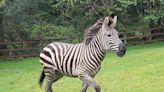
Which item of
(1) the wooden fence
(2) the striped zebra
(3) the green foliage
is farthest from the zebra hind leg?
(3) the green foliage

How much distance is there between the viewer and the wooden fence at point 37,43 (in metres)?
25.4

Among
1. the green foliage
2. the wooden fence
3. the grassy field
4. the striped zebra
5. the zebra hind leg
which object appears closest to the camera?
the striped zebra

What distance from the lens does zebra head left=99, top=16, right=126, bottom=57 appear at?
27.8 feet

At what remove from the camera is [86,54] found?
9078 mm

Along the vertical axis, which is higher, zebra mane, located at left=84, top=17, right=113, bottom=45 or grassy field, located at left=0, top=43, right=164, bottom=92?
zebra mane, located at left=84, top=17, right=113, bottom=45

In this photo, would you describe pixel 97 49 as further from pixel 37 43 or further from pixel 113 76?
pixel 37 43

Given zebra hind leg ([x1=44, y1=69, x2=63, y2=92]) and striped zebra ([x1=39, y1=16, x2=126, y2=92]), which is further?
zebra hind leg ([x1=44, y1=69, x2=63, y2=92])

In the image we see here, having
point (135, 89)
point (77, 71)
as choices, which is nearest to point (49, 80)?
point (77, 71)

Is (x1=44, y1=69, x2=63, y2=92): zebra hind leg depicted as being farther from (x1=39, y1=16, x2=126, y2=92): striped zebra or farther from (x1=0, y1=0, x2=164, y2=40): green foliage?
(x1=0, y1=0, x2=164, y2=40): green foliage

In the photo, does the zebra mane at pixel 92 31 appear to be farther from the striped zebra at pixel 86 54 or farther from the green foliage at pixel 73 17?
the green foliage at pixel 73 17

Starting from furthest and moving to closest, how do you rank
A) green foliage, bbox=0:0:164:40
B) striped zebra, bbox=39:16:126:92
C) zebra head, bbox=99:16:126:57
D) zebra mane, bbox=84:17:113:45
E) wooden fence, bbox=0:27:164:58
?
green foliage, bbox=0:0:164:40 → wooden fence, bbox=0:27:164:58 → zebra mane, bbox=84:17:113:45 → striped zebra, bbox=39:16:126:92 → zebra head, bbox=99:16:126:57

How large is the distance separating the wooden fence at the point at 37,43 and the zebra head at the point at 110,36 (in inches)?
665

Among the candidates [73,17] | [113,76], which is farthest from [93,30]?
[73,17]

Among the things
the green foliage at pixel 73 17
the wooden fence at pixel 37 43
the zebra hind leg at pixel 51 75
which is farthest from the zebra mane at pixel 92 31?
the green foliage at pixel 73 17
